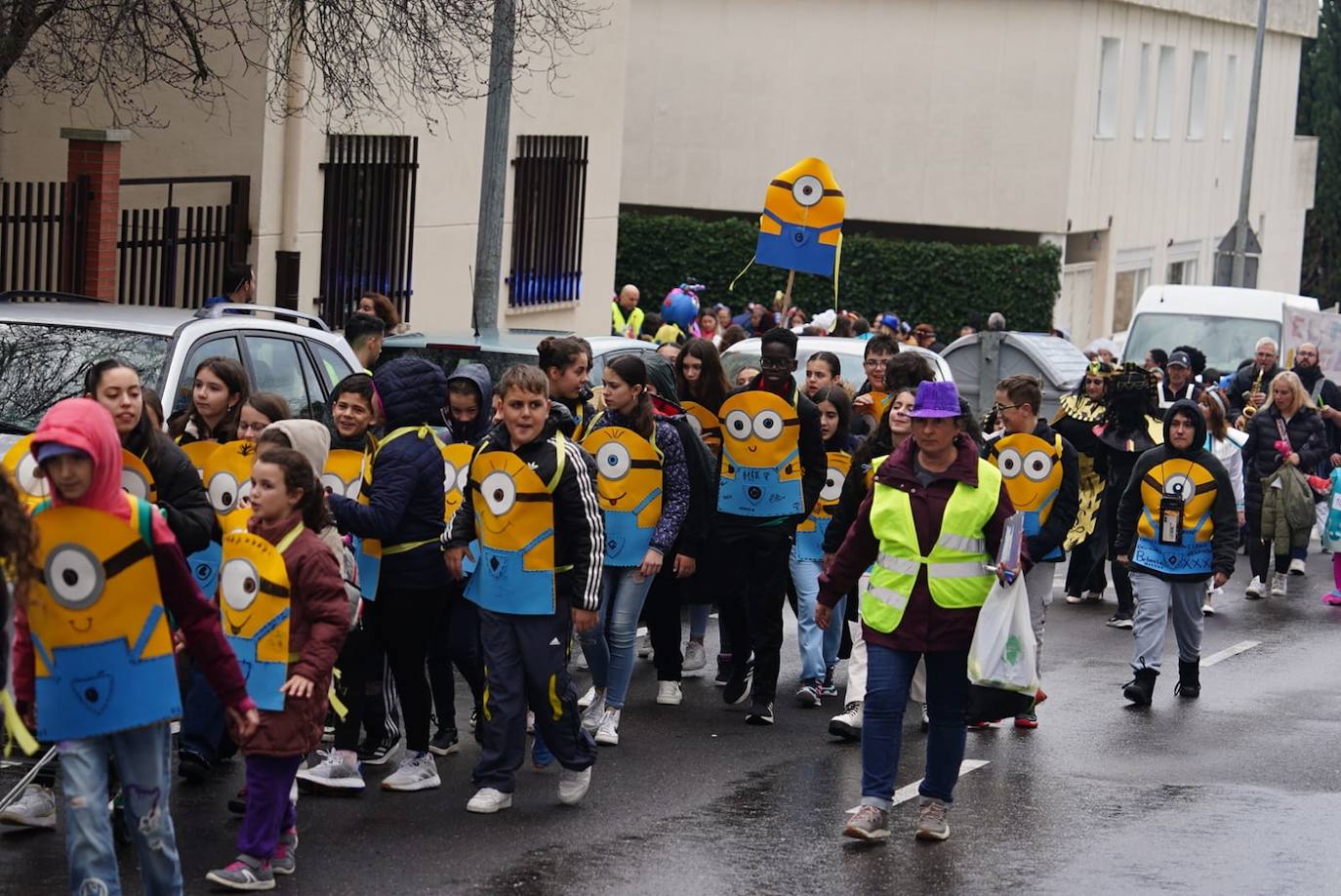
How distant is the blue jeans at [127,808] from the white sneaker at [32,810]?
4.74ft

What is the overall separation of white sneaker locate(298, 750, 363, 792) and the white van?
18.0 meters

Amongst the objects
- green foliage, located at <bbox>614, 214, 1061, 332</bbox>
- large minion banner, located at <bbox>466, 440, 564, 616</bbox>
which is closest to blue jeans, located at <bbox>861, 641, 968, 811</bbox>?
large minion banner, located at <bbox>466, 440, 564, 616</bbox>

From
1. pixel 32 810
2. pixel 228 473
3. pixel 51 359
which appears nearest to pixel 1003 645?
pixel 228 473

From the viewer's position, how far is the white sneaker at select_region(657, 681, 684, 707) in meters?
10.9

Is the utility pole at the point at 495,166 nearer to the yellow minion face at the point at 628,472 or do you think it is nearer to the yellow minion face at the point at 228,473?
the yellow minion face at the point at 628,472

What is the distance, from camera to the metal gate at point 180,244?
17922mm

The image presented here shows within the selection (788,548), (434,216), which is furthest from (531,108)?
(788,548)

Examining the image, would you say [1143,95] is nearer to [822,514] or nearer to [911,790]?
[822,514]

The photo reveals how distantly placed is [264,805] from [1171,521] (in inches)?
250

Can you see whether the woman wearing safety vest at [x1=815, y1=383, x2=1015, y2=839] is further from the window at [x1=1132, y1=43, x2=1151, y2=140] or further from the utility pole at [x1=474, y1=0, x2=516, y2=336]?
the window at [x1=1132, y1=43, x2=1151, y2=140]

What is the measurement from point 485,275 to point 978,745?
25.4 feet

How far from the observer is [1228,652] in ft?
46.2

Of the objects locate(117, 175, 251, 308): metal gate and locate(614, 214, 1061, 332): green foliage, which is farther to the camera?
locate(614, 214, 1061, 332): green foliage

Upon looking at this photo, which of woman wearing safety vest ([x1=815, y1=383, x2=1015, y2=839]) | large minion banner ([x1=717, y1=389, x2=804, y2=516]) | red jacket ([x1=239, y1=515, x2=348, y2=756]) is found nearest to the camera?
red jacket ([x1=239, y1=515, x2=348, y2=756])
